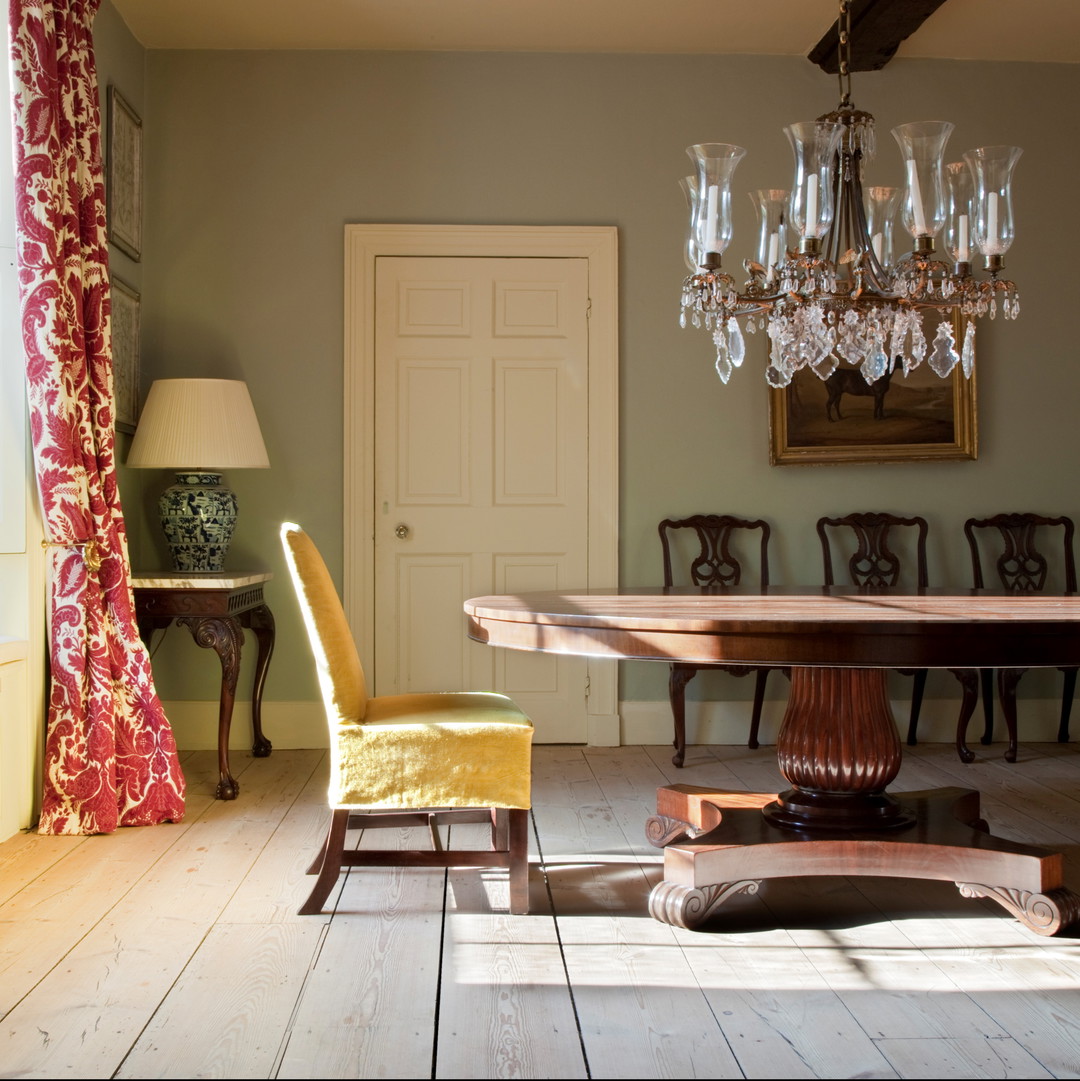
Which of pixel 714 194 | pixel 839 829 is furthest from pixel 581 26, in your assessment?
pixel 839 829

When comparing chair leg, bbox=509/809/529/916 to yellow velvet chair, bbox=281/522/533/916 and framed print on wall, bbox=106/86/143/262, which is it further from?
framed print on wall, bbox=106/86/143/262

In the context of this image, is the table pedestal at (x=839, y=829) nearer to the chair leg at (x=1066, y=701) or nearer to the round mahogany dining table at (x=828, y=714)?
the round mahogany dining table at (x=828, y=714)

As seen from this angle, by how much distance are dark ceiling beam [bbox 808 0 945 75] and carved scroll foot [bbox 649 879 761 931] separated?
3.11 metres

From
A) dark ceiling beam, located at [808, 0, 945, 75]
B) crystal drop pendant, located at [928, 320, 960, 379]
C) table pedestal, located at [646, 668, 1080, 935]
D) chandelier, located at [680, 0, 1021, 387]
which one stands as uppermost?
dark ceiling beam, located at [808, 0, 945, 75]

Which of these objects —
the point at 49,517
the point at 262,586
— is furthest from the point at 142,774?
the point at 262,586

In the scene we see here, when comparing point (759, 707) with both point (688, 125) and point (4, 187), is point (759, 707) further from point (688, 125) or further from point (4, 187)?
point (4, 187)

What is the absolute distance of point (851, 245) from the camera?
9.85 feet

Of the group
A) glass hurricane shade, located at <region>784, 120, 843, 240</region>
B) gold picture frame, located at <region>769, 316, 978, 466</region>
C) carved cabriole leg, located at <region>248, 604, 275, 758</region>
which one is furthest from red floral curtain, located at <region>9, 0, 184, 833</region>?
gold picture frame, located at <region>769, 316, 978, 466</region>

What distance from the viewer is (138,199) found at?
4.33 meters

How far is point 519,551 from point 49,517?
6.21ft

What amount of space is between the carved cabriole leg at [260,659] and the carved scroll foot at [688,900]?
2193 mm

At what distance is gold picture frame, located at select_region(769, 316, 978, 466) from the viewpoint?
4.56 m

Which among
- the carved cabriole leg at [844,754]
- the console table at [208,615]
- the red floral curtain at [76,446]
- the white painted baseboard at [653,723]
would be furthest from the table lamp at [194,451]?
the carved cabriole leg at [844,754]

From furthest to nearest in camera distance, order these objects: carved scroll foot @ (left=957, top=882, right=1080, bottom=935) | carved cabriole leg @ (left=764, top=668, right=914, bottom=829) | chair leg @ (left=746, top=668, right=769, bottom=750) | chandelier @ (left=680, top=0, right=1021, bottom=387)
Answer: chair leg @ (left=746, top=668, right=769, bottom=750), chandelier @ (left=680, top=0, right=1021, bottom=387), carved cabriole leg @ (left=764, top=668, right=914, bottom=829), carved scroll foot @ (left=957, top=882, right=1080, bottom=935)
